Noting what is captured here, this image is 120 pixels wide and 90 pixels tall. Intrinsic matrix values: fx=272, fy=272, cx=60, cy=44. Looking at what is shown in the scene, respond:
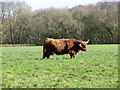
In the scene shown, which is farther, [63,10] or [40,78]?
[63,10]

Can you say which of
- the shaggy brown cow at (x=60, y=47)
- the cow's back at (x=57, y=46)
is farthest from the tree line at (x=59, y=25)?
the cow's back at (x=57, y=46)

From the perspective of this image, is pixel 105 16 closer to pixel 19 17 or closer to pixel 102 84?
pixel 19 17

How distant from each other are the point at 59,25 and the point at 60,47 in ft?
152

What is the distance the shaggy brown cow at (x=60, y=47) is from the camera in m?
20.2

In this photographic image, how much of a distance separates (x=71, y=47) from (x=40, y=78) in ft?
32.8

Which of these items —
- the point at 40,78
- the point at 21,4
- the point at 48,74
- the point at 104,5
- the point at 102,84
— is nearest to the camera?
the point at 102,84

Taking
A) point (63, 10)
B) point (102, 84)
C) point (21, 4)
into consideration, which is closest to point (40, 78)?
point (102, 84)

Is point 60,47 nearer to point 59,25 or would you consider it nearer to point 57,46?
point 57,46

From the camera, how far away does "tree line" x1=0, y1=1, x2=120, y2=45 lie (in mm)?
65062

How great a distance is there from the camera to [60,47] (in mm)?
20328

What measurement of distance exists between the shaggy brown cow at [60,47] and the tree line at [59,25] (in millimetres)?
44715

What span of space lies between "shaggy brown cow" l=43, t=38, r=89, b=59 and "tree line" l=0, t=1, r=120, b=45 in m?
44.7

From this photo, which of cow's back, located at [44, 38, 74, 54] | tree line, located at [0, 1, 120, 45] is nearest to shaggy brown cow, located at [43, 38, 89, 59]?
cow's back, located at [44, 38, 74, 54]

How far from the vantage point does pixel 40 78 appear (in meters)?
11.0
